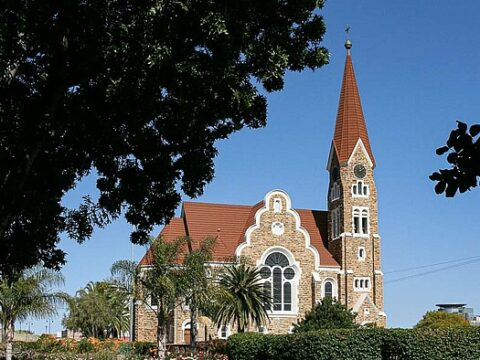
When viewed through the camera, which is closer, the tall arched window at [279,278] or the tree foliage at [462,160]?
the tree foliage at [462,160]

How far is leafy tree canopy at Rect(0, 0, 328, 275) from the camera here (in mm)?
11312

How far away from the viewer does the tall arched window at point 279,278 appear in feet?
196

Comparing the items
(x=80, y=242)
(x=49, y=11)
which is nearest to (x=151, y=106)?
(x=49, y=11)

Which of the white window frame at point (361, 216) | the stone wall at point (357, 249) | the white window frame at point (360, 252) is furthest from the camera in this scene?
the white window frame at point (361, 216)

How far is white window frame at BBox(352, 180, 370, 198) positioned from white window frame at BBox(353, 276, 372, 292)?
6.92 m

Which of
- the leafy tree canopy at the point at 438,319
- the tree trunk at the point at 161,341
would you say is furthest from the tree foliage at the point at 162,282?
the leafy tree canopy at the point at 438,319

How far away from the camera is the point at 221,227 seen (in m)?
62.0

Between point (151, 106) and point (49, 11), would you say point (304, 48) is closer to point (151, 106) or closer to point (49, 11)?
point (151, 106)

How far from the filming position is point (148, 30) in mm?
11156

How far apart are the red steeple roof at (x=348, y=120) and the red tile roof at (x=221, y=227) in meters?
7.58

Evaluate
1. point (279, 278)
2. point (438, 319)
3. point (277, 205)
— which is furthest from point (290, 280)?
point (438, 319)

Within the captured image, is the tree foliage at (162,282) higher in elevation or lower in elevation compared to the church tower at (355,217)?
lower

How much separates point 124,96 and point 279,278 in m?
49.9

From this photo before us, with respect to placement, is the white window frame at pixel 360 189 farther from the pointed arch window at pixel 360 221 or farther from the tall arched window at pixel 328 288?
the tall arched window at pixel 328 288
